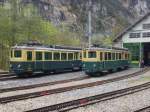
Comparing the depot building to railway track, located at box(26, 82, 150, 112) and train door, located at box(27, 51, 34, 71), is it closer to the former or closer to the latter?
train door, located at box(27, 51, 34, 71)

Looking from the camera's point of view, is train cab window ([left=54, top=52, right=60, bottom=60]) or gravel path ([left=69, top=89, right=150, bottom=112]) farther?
train cab window ([left=54, top=52, right=60, bottom=60])

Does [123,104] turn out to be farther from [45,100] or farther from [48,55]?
[48,55]

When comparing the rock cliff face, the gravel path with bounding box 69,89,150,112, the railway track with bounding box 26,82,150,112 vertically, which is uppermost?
the rock cliff face

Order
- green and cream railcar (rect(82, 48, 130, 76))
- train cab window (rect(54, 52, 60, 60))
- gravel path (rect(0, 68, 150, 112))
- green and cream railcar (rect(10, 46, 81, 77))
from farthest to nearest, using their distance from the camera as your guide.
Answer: train cab window (rect(54, 52, 60, 60))
green and cream railcar (rect(82, 48, 130, 76))
green and cream railcar (rect(10, 46, 81, 77))
gravel path (rect(0, 68, 150, 112))

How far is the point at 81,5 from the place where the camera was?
116125 millimetres

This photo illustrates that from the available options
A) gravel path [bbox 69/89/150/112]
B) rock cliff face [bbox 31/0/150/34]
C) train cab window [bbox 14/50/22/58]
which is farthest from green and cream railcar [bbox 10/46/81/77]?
rock cliff face [bbox 31/0/150/34]

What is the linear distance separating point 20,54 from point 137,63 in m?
24.1

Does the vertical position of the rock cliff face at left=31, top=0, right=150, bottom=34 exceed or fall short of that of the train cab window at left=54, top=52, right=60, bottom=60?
it exceeds it

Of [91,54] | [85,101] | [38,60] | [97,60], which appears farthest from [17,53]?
[85,101]

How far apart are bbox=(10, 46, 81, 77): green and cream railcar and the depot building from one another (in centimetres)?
1664

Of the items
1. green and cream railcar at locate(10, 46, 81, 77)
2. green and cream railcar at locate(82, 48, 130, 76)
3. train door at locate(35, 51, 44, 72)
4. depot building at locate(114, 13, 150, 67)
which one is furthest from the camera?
depot building at locate(114, 13, 150, 67)

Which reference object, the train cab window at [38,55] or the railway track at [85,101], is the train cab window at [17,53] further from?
the railway track at [85,101]

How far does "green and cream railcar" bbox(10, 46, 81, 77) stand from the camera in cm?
2995

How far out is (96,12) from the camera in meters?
120
